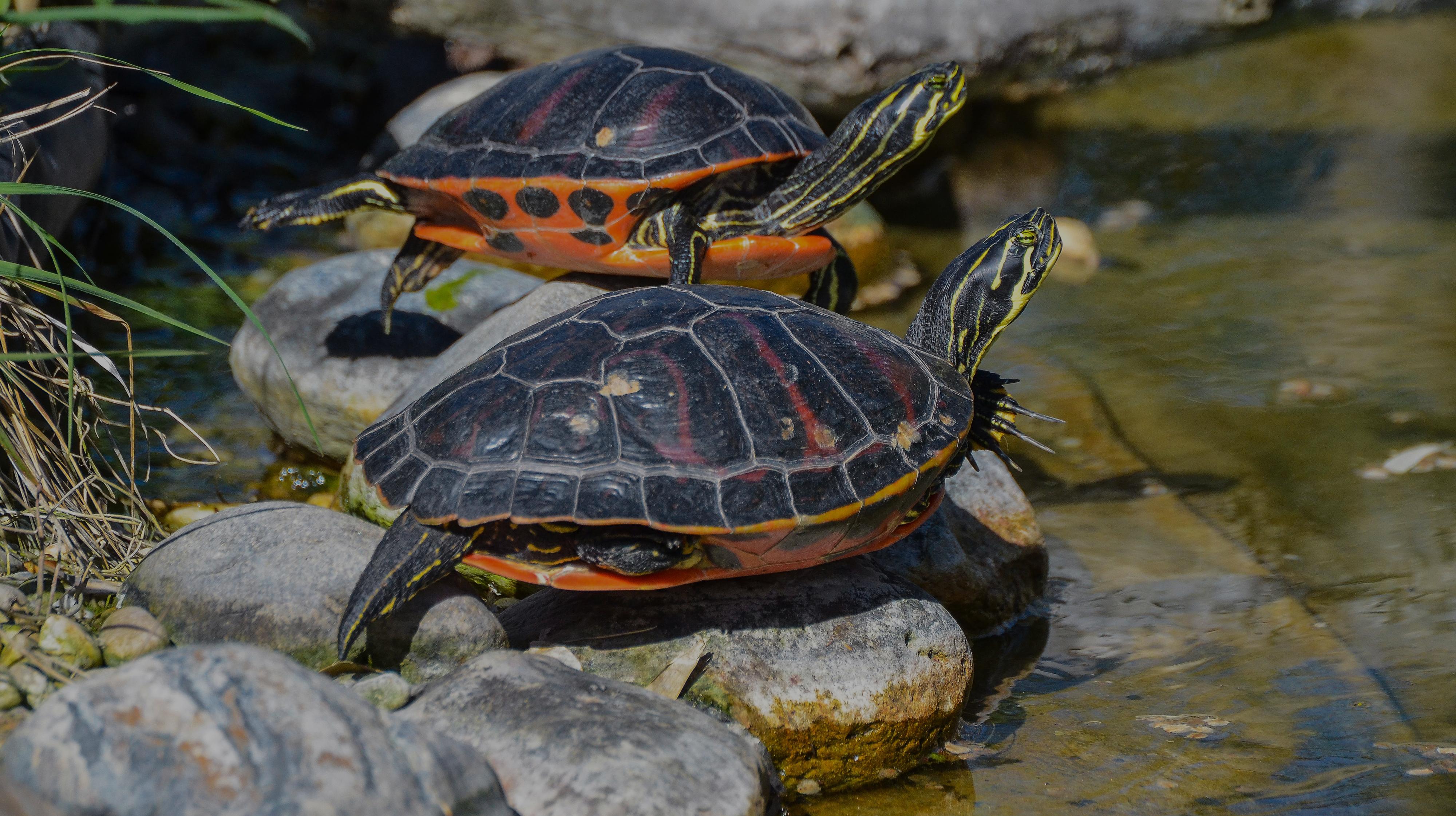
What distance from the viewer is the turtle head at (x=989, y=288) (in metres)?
3.63

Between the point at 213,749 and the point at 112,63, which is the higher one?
the point at 112,63

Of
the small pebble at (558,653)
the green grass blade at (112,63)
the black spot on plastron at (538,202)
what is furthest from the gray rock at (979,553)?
the green grass blade at (112,63)

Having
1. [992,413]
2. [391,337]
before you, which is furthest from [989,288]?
[391,337]

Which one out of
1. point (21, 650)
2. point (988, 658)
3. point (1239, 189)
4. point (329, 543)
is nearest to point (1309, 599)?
point (988, 658)

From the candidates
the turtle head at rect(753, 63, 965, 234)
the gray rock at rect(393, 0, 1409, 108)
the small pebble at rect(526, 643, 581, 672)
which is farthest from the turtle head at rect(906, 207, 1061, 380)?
the gray rock at rect(393, 0, 1409, 108)

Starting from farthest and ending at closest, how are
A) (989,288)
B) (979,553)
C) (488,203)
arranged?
(488,203) → (979,553) → (989,288)

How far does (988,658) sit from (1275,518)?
5.17 feet

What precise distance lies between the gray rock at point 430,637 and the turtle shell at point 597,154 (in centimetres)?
165

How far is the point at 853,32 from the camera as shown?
710 centimetres

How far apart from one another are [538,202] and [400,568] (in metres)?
1.73

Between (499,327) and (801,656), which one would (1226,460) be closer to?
(801,656)

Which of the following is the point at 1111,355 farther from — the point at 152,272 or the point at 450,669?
the point at 152,272

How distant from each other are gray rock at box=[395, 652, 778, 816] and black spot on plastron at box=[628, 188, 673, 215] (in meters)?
1.85

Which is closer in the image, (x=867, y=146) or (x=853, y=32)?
(x=867, y=146)
